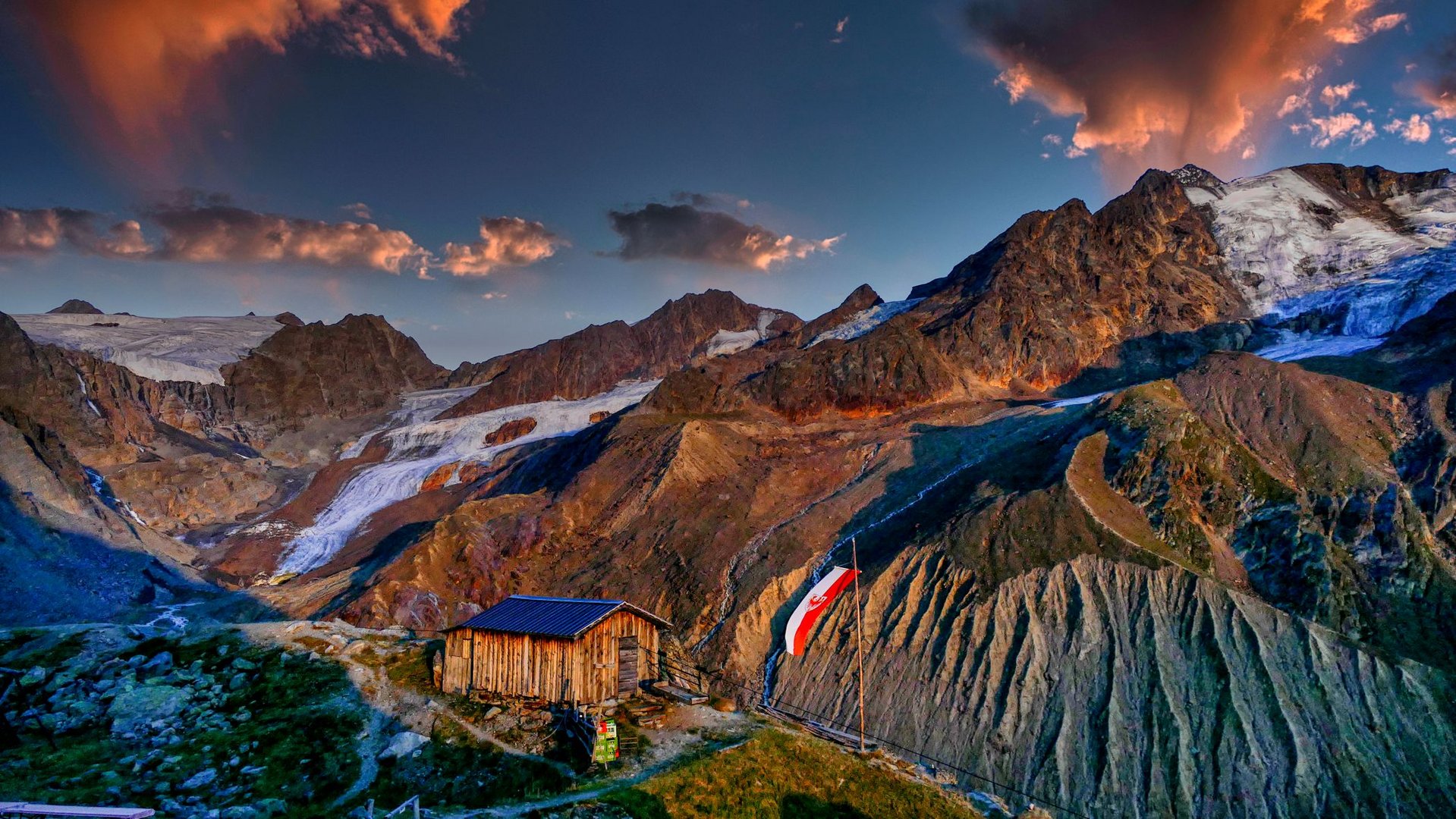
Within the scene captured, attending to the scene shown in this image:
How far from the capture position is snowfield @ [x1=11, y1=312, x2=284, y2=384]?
455 ft

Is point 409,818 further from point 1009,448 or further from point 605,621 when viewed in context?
point 1009,448

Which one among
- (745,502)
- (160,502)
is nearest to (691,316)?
(160,502)

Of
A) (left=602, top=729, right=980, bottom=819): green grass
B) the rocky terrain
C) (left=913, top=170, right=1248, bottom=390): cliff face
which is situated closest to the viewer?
(left=602, top=729, right=980, bottom=819): green grass

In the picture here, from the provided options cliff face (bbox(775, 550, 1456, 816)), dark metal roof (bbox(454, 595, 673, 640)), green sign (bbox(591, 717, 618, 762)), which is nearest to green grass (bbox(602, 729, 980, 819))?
green sign (bbox(591, 717, 618, 762))

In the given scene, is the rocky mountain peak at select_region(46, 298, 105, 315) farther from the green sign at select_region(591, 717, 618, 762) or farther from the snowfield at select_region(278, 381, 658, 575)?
the green sign at select_region(591, 717, 618, 762)

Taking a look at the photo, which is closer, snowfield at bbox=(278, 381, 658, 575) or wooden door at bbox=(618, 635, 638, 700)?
wooden door at bbox=(618, 635, 638, 700)

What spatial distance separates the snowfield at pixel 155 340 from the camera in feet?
455

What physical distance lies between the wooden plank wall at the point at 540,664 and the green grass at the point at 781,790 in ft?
19.7

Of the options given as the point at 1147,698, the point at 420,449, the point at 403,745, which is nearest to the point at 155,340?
the point at 420,449

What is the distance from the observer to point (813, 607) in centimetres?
4094

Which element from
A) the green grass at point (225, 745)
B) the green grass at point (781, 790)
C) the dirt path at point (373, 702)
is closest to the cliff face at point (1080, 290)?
the green grass at point (781, 790)

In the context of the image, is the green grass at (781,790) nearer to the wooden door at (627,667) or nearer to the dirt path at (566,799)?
the dirt path at (566,799)

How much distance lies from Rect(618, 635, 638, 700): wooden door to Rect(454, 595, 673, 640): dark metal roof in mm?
1231

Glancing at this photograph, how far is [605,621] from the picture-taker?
2595cm
